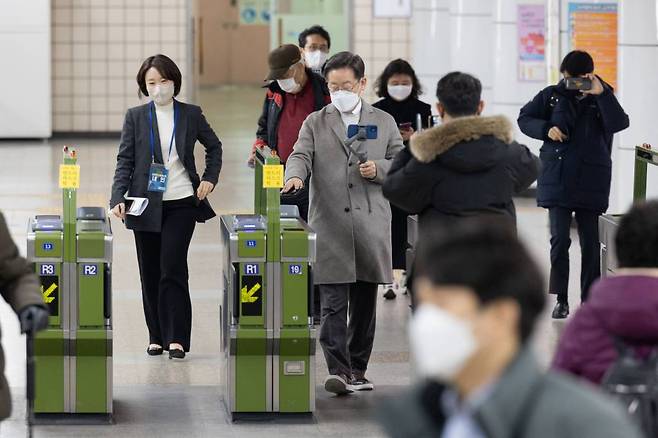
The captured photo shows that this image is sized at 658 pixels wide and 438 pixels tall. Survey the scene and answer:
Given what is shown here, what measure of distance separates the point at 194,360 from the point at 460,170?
8.28 ft

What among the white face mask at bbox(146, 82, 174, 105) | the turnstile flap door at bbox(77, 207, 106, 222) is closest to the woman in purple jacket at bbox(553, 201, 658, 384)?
the turnstile flap door at bbox(77, 207, 106, 222)

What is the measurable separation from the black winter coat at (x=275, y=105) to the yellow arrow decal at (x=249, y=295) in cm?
199

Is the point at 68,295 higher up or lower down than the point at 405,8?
lower down

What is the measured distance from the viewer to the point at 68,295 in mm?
6531

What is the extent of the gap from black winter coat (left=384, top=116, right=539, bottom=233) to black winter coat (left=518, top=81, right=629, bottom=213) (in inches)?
117

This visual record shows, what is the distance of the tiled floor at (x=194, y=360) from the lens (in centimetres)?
646

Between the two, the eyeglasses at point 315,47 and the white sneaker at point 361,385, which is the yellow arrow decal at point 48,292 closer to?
the white sneaker at point 361,385

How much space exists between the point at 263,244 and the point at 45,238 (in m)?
0.98

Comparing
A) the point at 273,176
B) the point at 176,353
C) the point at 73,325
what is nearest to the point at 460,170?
the point at 273,176

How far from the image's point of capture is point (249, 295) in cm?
658

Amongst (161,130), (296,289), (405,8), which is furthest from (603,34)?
(405,8)

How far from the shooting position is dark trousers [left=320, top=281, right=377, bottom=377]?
6902 mm

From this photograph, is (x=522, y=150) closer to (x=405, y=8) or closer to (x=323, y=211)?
(x=323, y=211)

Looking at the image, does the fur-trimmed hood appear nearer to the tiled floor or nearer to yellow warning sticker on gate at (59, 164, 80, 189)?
the tiled floor
